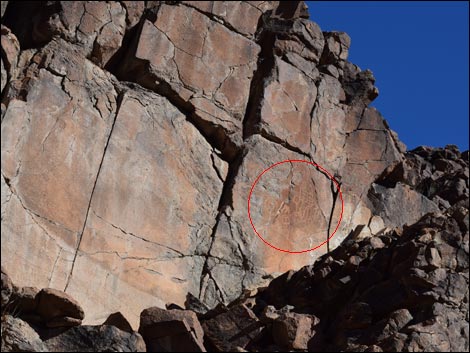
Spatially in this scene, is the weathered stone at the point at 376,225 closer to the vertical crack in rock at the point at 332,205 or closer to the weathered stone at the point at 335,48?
the vertical crack in rock at the point at 332,205

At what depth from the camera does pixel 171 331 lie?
15883 mm

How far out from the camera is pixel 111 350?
50.6ft

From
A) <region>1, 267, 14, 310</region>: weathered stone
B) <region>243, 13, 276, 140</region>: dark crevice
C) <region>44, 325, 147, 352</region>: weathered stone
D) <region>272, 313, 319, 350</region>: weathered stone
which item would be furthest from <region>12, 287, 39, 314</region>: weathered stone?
<region>243, 13, 276, 140</region>: dark crevice

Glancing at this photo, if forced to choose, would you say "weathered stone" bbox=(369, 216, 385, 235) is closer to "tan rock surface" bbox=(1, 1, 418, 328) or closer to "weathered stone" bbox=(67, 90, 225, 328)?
"tan rock surface" bbox=(1, 1, 418, 328)

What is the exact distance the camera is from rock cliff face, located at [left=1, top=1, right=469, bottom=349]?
57.3 feet

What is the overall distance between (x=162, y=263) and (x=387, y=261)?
3.99 m

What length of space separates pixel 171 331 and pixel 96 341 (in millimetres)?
1146

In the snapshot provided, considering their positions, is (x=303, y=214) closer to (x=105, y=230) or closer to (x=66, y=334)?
(x=105, y=230)

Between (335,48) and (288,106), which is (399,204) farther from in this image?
(335,48)

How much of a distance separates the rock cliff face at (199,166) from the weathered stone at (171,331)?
0.06m

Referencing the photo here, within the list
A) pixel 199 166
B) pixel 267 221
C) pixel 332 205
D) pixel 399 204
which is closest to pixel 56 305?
pixel 199 166

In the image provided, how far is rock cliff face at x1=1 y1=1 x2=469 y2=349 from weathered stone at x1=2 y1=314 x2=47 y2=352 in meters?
0.59

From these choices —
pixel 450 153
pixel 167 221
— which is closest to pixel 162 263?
pixel 167 221

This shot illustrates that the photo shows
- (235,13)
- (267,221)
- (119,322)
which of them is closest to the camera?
(119,322)
